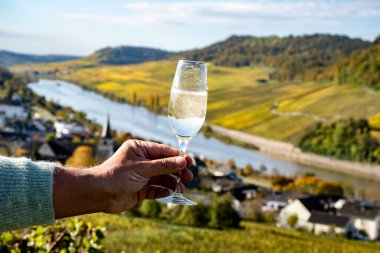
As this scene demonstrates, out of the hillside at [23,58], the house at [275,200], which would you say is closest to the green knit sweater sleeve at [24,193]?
the house at [275,200]

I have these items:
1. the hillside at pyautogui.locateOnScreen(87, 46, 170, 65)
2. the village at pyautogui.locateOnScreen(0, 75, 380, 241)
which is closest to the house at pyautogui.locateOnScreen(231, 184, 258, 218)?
the village at pyautogui.locateOnScreen(0, 75, 380, 241)

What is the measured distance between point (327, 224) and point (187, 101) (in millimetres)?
24659

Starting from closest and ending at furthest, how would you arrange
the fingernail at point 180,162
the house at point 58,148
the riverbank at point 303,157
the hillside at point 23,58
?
the fingernail at point 180,162 → the house at point 58,148 → the riverbank at point 303,157 → the hillside at point 23,58

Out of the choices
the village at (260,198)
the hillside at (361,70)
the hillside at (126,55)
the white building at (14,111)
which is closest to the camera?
the village at (260,198)

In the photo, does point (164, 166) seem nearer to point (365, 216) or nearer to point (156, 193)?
point (156, 193)

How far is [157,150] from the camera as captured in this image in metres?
1.72

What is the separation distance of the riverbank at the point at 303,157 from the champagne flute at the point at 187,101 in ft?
143

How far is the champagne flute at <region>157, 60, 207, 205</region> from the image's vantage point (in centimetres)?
171

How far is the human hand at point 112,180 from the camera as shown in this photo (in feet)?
4.81

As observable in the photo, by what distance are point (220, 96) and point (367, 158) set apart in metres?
34.0

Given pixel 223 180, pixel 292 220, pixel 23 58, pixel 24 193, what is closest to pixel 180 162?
pixel 24 193

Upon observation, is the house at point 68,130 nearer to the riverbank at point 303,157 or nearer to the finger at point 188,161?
the riverbank at point 303,157

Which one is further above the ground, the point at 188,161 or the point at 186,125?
the point at 186,125

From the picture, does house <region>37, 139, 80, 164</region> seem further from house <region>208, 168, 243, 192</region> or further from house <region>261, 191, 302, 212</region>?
house <region>261, 191, 302, 212</region>
